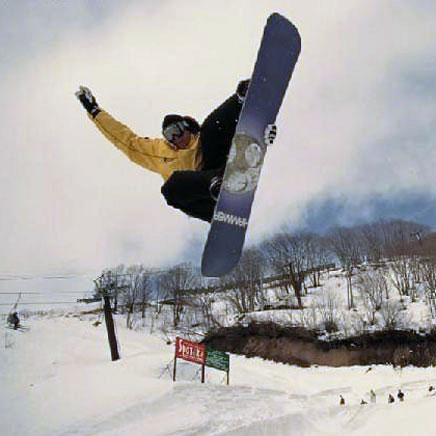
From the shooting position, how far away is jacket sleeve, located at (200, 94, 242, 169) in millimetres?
3973

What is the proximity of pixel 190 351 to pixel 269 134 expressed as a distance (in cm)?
1163

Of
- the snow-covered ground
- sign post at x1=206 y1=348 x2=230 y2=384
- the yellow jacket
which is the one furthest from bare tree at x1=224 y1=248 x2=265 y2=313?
the yellow jacket

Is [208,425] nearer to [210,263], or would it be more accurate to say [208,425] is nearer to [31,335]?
[210,263]

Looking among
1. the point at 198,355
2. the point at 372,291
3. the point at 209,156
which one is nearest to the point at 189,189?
the point at 209,156

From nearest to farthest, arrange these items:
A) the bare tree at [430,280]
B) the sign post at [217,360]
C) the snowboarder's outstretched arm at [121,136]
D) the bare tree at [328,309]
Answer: the snowboarder's outstretched arm at [121,136] < the sign post at [217,360] < the bare tree at [430,280] < the bare tree at [328,309]

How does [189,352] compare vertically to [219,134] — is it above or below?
below

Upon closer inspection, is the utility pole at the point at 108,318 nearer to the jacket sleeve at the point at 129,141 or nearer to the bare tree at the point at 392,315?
the jacket sleeve at the point at 129,141

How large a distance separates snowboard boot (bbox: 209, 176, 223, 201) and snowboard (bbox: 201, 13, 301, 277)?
0.17 feet

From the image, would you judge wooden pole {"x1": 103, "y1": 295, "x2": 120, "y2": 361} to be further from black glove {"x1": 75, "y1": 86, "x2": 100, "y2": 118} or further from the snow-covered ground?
black glove {"x1": 75, "y1": 86, "x2": 100, "y2": 118}

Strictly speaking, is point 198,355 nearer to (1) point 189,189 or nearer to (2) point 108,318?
(2) point 108,318

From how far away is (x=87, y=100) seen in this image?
415cm

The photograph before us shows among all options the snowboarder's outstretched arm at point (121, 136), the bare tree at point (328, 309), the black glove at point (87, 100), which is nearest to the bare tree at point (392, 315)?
the bare tree at point (328, 309)

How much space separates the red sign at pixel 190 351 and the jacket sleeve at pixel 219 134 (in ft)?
34.7

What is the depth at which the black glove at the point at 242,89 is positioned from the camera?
12.9 ft
